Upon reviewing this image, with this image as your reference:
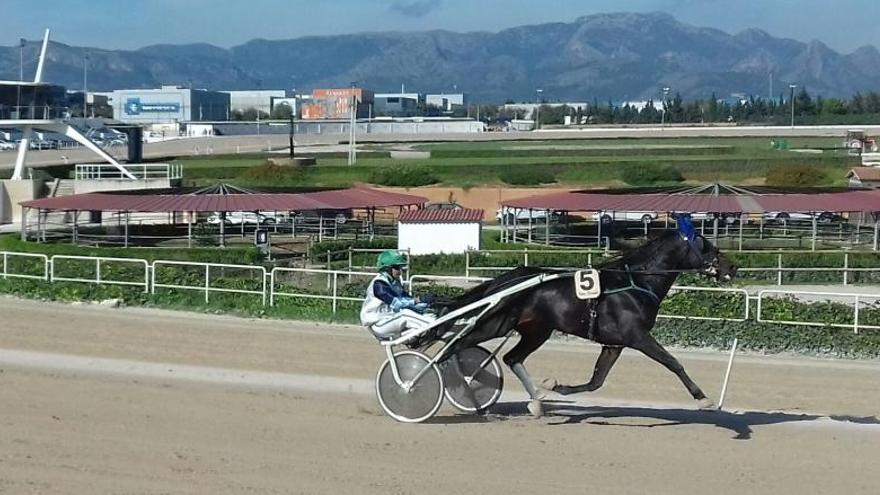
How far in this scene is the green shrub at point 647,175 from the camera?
2375 inches

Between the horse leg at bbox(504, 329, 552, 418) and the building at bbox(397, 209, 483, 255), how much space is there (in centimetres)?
2135

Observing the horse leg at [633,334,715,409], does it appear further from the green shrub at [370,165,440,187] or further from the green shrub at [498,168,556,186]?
the green shrub at [498,168,556,186]

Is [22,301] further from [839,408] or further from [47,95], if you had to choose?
[47,95]

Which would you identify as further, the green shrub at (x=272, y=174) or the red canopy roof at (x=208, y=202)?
the green shrub at (x=272, y=174)

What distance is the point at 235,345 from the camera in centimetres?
1598

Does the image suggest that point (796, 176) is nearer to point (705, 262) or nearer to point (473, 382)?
point (705, 262)

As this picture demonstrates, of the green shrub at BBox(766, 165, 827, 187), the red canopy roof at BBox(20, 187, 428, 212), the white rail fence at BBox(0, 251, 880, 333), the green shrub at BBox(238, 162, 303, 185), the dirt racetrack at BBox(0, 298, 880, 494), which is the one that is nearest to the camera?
the dirt racetrack at BBox(0, 298, 880, 494)

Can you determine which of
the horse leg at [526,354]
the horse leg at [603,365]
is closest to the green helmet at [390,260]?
the horse leg at [526,354]

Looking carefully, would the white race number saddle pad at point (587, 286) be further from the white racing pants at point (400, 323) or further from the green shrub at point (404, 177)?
the green shrub at point (404, 177)

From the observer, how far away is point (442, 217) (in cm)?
3269

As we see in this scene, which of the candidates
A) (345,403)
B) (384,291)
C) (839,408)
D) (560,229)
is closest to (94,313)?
(345,403)

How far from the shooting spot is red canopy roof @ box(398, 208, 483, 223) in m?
32.5

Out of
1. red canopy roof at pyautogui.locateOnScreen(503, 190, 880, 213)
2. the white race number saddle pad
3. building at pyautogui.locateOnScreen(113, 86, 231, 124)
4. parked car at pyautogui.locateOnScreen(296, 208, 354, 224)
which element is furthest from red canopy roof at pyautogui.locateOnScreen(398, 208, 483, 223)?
building at pyautogui.locateOnScreen(113, 86, 231, 124)

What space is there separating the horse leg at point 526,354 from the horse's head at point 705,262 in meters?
1.30
